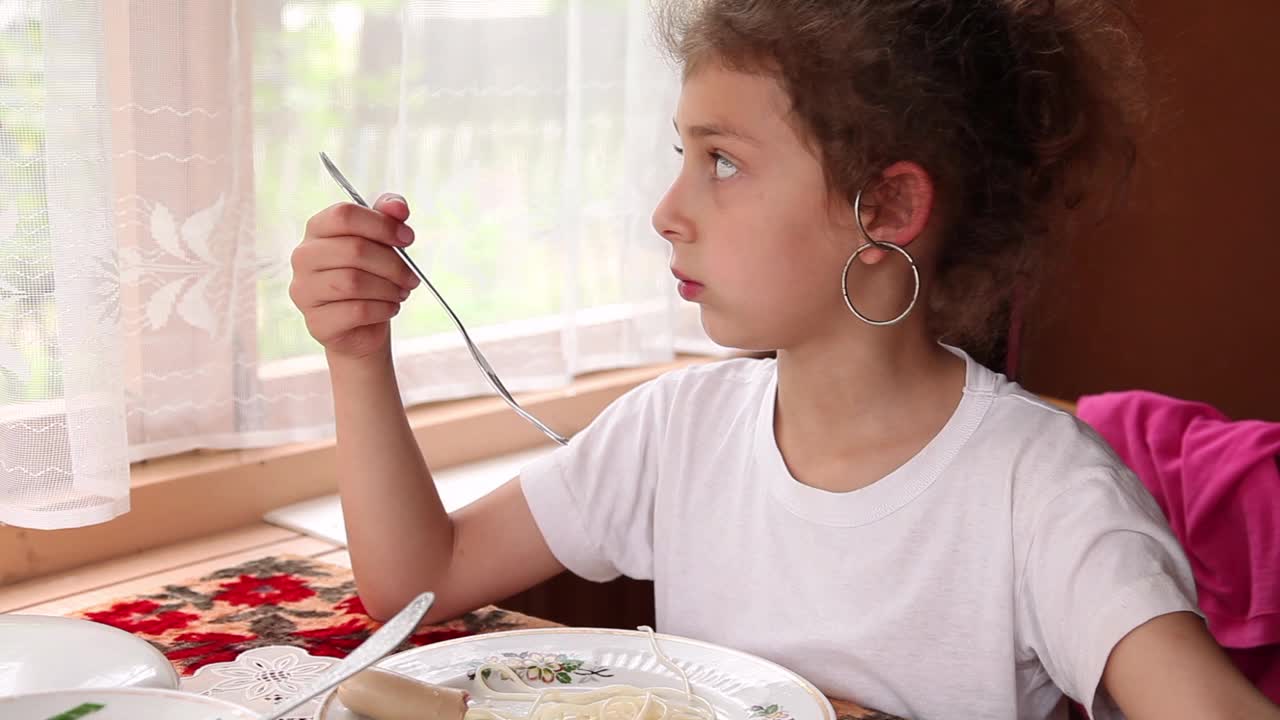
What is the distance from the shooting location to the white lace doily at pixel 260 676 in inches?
33.3

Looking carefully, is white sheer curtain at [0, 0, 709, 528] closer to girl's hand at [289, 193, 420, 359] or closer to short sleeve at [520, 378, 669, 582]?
girl's hand at [289, 193, 420, 359]

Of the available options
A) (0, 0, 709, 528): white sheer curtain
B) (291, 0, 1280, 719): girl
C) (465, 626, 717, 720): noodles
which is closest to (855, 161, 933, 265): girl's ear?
(291, 0, 1280, 719): girl

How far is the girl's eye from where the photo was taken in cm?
96

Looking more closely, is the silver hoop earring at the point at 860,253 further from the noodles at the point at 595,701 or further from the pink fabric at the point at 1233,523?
the pink fabric at the point at 1233,523

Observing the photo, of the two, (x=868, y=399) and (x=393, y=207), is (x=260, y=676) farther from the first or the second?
(x=868, y=399)

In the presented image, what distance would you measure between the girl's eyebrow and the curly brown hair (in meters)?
0.04

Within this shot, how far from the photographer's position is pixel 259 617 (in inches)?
39.4

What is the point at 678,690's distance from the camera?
31.6 inches

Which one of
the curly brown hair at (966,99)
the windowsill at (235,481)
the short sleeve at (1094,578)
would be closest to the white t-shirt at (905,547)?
→ the short sleeve at (1094,578)

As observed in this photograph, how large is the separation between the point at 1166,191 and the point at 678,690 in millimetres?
2079

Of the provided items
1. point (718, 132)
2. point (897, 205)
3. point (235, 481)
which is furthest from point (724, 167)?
point (235, 481)

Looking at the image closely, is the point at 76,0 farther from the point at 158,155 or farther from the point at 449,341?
the point at 449,341

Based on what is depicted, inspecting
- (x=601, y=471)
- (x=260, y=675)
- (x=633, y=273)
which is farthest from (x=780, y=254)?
(x=633, y=273)

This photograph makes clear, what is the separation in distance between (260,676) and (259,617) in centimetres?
13
